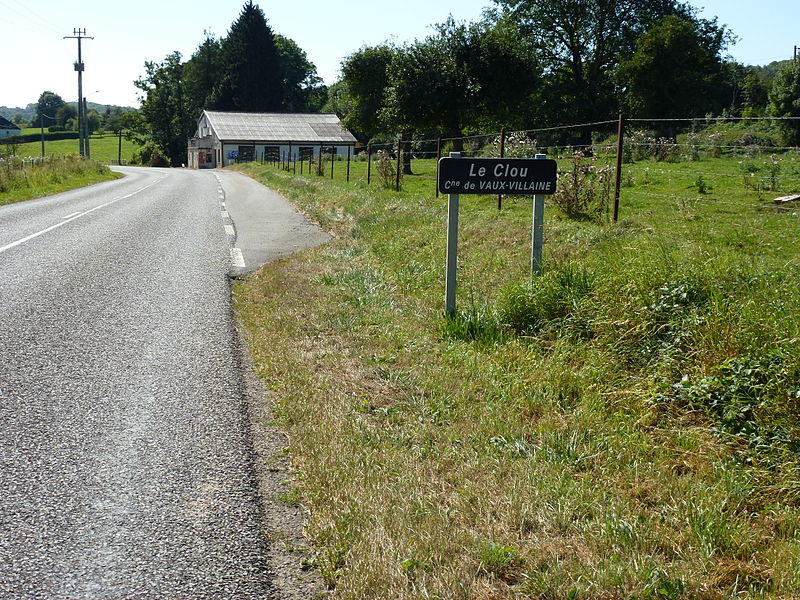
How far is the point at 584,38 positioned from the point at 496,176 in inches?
1900

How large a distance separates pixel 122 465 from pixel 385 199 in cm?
1437

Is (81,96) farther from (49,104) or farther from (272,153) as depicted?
(49,104)

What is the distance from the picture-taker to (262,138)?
74688 mm

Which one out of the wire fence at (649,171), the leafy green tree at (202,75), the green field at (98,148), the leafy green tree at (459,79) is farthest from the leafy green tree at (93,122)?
the wire fence at (649,171)

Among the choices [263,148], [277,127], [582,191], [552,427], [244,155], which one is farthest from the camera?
[277,127]

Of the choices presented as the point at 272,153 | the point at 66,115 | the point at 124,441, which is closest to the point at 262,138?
the point at 272,153

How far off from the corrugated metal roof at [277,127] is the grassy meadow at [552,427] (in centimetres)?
7018

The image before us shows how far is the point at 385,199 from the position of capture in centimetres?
1759

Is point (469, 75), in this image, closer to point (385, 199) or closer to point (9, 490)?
point (385, 199)

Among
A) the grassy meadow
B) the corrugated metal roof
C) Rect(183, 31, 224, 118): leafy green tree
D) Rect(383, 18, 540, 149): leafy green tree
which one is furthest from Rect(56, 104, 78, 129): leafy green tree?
the grassy meadow

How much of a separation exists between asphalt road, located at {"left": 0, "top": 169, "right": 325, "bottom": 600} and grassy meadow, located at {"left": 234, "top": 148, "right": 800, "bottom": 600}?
0.35 metres

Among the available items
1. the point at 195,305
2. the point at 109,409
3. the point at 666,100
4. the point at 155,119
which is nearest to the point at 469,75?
the point at 666,100

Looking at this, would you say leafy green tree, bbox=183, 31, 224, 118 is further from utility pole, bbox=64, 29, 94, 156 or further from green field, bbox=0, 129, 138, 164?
utility pole, bbox=64, 29, 94, 156

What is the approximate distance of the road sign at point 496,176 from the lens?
6.37 meters
